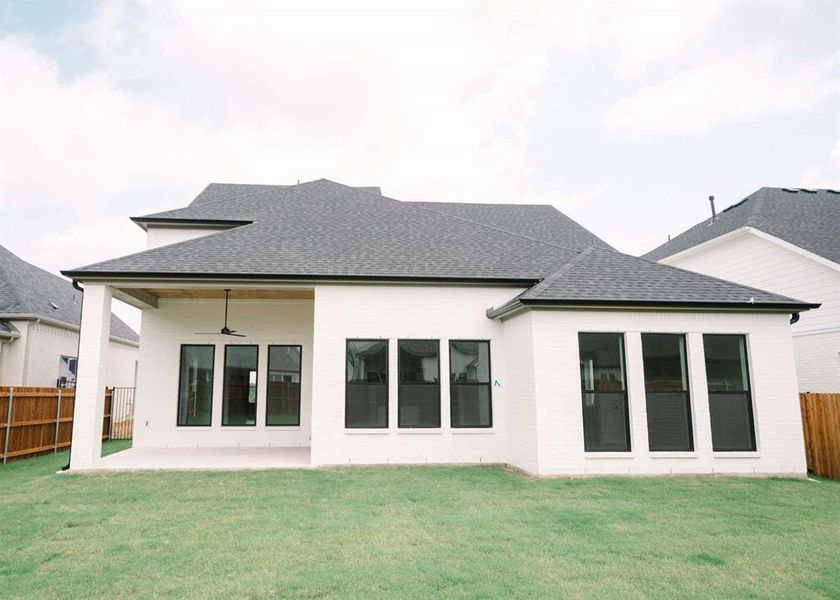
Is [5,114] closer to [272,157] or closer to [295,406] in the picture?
[272,157]

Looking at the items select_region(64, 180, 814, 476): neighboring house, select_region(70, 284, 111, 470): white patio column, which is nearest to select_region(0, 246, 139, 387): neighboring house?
select_region(64, 180, 814, 476): neighboring house

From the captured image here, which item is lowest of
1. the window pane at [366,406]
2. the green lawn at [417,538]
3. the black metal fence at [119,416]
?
the green lawn at [417,538]

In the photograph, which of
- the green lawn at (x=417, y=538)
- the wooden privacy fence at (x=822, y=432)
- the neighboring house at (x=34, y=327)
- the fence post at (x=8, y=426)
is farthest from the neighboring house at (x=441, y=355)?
the neighboring house at (x=34, y=327)

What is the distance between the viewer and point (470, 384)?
10.5 meters

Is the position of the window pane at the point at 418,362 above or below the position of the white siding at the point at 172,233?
below

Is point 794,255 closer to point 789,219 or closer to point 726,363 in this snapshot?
point 789,219

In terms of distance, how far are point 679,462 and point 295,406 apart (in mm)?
8896

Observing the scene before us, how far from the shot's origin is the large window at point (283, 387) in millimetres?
12719

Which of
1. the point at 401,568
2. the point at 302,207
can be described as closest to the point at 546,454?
the point at 401,568

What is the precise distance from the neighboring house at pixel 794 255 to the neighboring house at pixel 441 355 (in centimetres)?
357

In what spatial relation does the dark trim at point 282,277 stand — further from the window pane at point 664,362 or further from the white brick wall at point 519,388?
the window pane at point 664,362

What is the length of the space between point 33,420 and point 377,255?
9.08 metres

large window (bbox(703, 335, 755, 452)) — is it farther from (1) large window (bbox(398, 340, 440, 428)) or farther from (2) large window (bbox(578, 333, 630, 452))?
(1) large window (bbox(398, 340, 440, 428))

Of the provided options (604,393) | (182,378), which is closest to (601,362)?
(604,393)
